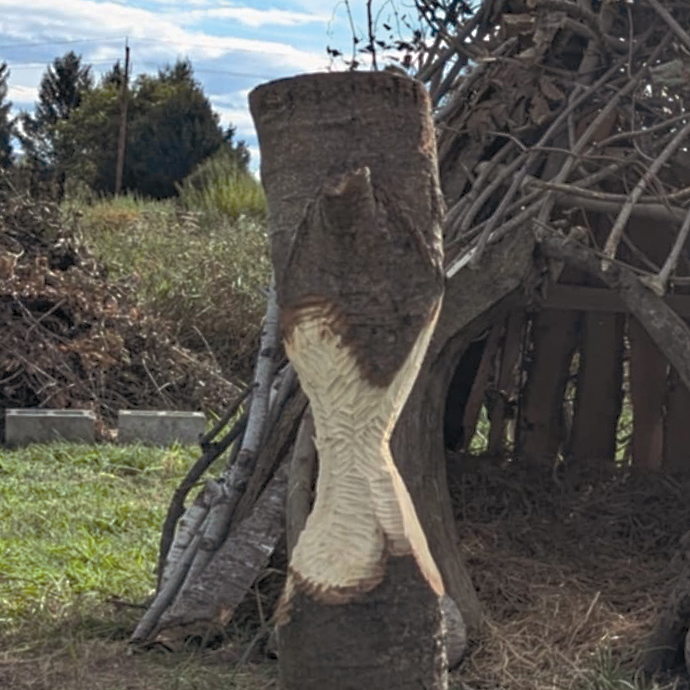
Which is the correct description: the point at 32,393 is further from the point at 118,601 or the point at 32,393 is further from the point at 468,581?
the point at 468,581

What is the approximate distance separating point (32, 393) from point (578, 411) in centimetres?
510

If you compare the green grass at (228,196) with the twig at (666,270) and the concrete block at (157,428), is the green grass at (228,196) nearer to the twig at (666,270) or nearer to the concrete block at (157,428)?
the concrete block at (157,428)

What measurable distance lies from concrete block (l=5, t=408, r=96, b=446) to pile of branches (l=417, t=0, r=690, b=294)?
16.3ft

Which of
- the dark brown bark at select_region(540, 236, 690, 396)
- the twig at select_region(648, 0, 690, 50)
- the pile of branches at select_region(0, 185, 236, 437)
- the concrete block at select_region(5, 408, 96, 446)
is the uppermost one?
the twig at select_region(648, 0, 690, 50)

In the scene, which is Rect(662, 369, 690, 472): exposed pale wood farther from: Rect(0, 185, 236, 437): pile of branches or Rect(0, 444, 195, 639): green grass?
Rect(0, 185, 236, 437): pile of branches

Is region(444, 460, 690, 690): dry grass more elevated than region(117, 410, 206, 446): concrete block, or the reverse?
region(444, 460, 690, 690): dry grass

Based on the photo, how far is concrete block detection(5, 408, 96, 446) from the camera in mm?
9055

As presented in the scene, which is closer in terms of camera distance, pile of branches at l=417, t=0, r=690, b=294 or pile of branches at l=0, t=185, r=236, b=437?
pile of branches at l=417, t=0, r=690, b=294

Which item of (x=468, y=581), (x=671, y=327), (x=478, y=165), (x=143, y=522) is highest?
(x=478, y=165)

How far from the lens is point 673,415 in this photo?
5.62m

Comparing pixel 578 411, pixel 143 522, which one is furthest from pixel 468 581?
pixel 143 522

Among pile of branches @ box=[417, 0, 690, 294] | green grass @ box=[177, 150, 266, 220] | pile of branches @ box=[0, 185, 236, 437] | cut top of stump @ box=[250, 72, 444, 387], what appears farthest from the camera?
green grass @ box=[177, 150, 266, 220]

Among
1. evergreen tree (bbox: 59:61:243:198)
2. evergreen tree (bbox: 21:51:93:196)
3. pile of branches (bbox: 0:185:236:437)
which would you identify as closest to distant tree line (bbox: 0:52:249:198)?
evergreen tree (bbox: 59:61:243:198)

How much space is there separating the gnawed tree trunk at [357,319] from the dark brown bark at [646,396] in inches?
118
